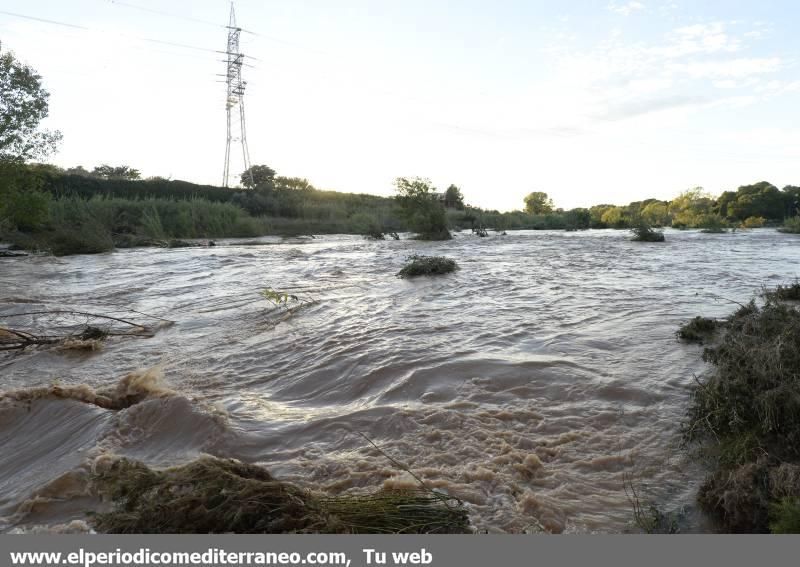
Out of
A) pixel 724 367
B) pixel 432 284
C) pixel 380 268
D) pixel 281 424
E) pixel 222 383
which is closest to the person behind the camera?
pixel 724 367

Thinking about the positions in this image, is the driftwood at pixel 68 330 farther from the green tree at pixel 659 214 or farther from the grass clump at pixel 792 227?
the green tree at pixel 659 214

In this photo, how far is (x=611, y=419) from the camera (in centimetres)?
336

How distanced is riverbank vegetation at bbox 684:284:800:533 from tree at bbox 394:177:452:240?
824 inches

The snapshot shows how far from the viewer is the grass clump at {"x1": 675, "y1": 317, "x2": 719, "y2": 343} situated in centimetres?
499

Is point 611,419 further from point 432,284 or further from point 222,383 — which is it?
point 432,284

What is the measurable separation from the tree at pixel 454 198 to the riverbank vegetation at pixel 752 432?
4425 centimetres

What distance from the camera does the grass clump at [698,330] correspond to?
4992mm

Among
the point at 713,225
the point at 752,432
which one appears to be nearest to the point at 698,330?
Answer: the point at 752,432

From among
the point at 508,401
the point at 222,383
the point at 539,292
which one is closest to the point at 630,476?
the point at 508,401

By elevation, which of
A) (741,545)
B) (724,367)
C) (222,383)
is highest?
(724,367)

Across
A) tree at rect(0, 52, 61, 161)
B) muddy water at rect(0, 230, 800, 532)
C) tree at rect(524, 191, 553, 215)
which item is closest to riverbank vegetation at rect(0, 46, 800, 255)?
tree at rect(0, 52, 61, 161)

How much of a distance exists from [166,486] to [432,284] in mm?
7873

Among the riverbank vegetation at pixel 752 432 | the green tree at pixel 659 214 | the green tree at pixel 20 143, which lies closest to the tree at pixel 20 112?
the green tree at pixel 20 143

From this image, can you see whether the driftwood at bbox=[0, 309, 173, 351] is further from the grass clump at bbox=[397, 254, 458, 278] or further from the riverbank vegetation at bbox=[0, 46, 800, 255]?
the riverbank vegetation at bbox=[0, 46, 800, 255]
